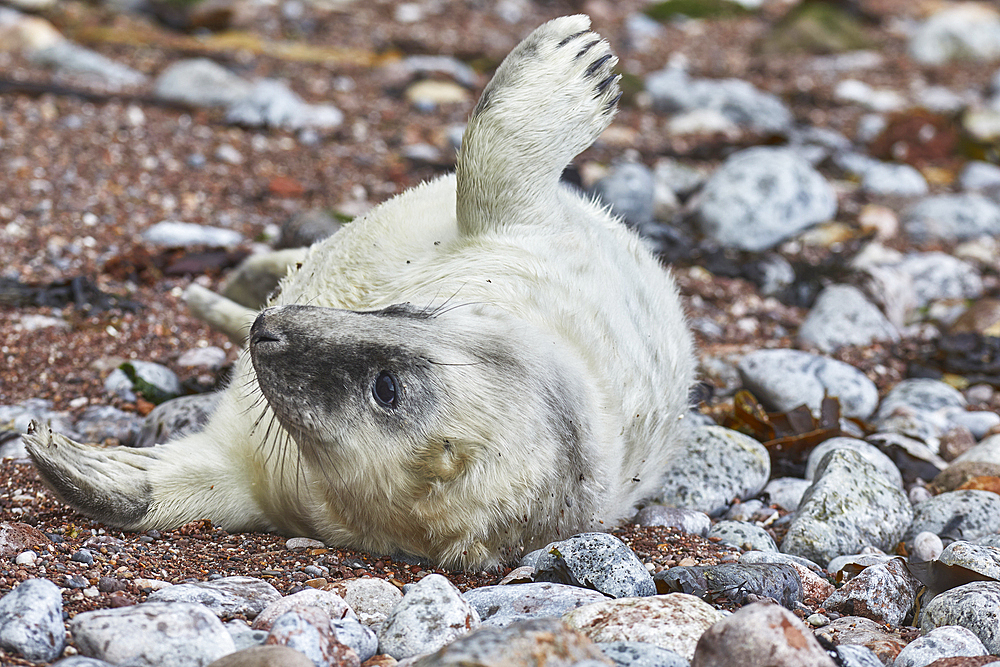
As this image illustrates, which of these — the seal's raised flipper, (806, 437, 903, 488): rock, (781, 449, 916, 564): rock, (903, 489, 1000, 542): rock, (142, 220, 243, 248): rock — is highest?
the seal's raised flipper

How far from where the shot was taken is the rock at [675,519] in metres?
3.55

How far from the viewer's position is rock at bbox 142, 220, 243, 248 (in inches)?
226

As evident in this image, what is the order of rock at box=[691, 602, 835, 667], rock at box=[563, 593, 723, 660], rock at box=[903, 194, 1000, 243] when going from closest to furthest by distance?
rock at box=[691, 602, 835, 667], rock at box=[563, 593, 723, 660], rock at box=[903, 194, 1000, 243]

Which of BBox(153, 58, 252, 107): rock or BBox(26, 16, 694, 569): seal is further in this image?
BBox(153, 58, 252, 107): rock

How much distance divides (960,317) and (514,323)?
3.75 meters

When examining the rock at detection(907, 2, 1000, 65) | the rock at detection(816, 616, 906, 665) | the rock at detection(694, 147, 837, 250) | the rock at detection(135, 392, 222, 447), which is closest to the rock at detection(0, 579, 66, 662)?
the rock at detection(135, 392, 222, 447)

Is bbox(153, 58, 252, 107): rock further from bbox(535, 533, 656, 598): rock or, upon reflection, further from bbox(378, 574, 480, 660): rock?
bbox(378, 574, 480, 660): rock

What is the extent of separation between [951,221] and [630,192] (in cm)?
233

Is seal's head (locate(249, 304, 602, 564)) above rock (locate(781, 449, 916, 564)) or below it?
above

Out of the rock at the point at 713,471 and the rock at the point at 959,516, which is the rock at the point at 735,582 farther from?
the rock at the point at 959,516

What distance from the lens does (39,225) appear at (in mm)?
5629

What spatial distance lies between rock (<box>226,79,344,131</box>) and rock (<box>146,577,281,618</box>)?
5552 mm

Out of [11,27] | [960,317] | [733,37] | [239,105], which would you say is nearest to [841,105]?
[733,37]

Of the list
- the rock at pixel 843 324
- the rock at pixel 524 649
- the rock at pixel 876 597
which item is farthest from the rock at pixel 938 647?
the rock at pixel 843 324
